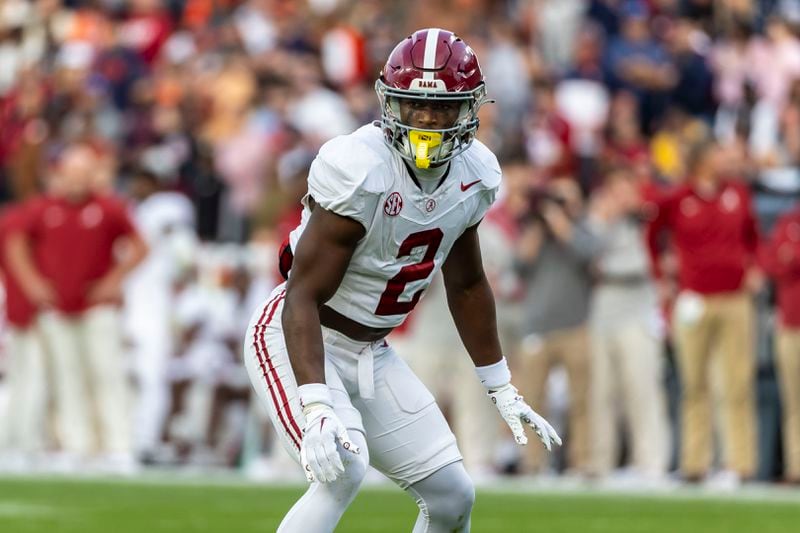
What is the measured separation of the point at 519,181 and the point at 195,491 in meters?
3.39

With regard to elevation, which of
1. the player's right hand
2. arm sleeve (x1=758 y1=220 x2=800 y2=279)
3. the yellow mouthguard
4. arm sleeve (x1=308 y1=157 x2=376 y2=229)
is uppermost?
the yellow mouthguard

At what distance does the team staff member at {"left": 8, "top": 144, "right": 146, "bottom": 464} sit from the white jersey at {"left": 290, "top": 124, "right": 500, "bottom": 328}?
23.8 ft

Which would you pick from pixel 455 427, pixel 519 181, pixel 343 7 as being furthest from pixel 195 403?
pixel 343 7

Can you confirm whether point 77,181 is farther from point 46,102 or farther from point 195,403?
point 46,102

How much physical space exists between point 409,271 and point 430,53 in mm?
693

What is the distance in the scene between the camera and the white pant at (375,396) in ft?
18.4

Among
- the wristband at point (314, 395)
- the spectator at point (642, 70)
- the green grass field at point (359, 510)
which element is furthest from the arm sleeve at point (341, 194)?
the spectator at point (642, 70)

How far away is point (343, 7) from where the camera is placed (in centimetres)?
1741

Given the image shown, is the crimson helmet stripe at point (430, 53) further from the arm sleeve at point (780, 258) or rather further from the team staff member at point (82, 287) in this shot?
the team staff member at point (82, 287)

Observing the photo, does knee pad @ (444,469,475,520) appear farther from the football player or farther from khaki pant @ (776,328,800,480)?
khaki pant @ (776,328,800,480)

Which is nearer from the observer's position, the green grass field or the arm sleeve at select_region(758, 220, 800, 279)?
the green grass field

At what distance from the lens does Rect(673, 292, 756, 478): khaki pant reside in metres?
11.9

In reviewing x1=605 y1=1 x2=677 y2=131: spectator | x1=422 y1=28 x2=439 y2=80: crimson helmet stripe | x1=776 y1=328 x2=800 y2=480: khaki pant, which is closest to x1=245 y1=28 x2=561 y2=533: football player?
x1=422 y1=28 x2=439 y2=80: crimson helmet stripe

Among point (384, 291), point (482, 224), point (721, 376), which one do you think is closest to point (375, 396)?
point (384, 291)
